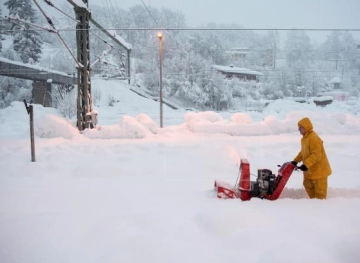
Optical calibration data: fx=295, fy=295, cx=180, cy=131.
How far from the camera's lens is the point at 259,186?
17.1 feet

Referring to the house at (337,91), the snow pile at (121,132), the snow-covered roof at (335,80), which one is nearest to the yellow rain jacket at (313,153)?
the snow pile at (121,132)

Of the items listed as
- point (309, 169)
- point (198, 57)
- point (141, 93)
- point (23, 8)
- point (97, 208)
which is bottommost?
point (97, 208)

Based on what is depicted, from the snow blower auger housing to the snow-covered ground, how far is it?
0.74ft

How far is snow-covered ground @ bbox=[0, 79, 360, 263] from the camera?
3.45m

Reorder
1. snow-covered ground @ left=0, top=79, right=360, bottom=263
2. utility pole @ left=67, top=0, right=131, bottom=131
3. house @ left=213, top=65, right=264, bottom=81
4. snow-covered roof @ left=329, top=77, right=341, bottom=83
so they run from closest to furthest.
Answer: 1. snow-covered ground @ left=0, top=79, right=360, bottom=263
2. utility pole @ left=67, top=0, right=131, bottom=131
3. house @ left=213, top=65, right=264, bottom=81
4. snow-covered roof @ left=329, top=77, right=341, bottom=83

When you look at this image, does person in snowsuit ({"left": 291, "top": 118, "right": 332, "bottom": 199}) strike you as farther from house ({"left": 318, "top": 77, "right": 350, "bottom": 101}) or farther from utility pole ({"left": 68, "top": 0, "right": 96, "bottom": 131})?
house ({"left": 318, "top": 77, "right": 350, "bottom": 101})

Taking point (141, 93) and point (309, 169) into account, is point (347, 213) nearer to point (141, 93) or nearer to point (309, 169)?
point (309, 169)

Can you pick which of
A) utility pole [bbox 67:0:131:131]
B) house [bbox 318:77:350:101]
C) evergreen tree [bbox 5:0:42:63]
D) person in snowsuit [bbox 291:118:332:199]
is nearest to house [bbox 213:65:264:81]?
house [bbox 318:77:350:101]

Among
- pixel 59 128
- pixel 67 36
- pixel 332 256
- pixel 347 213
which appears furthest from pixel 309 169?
pixel 67 36

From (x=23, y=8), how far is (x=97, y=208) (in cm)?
4049

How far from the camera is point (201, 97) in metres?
41.4

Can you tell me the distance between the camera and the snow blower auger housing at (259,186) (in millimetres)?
5055

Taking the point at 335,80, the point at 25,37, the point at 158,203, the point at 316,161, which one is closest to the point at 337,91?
the point at 335,80

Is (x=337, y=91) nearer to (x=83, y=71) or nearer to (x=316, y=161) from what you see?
(x=83, y=71)
